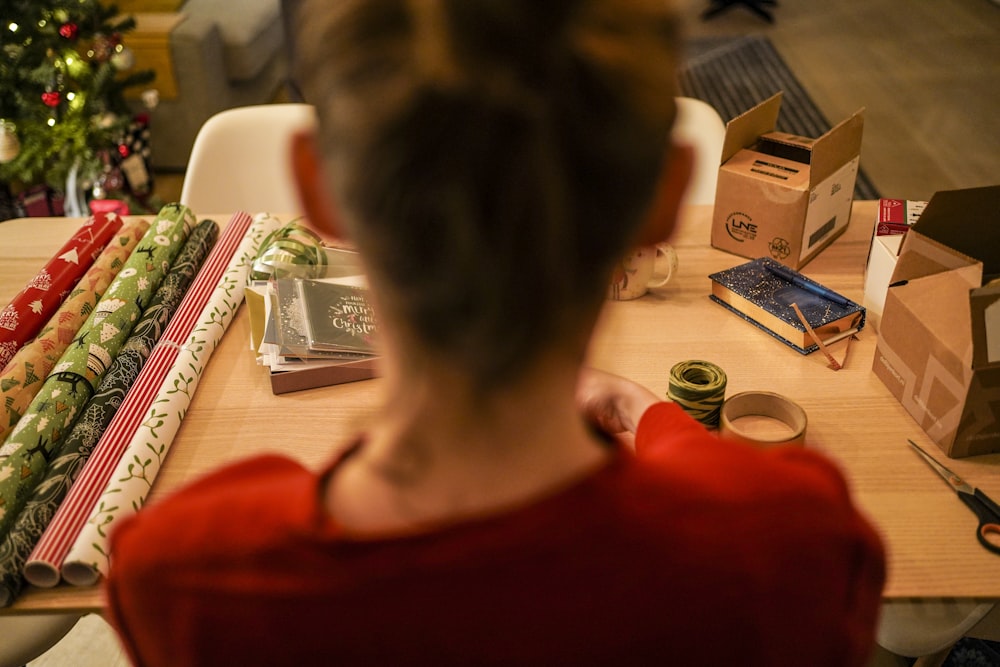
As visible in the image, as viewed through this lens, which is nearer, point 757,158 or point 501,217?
point 501,217

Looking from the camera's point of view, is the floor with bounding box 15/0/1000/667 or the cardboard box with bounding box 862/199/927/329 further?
the floor with bounding box 15/0/1000/667

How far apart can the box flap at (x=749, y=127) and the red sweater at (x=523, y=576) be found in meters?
0.99

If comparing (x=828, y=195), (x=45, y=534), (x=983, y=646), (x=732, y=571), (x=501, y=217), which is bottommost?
(x=983, y=646)

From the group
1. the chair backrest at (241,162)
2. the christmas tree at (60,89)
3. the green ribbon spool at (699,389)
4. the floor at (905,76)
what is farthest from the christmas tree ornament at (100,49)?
the green ribbon spool at (699,389)

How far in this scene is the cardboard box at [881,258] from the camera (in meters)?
1.28

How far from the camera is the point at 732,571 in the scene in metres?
0.51

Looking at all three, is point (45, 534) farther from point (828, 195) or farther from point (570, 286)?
point (828, 195)

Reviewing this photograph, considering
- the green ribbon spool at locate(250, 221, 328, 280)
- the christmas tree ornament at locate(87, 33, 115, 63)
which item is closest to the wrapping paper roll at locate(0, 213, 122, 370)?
the green ribbon spool at locate(250, 221, 328, 280)

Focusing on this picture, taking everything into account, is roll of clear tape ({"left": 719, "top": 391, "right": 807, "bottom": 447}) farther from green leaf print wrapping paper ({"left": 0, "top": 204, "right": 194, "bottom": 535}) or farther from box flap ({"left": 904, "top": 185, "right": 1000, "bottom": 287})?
green leaf print wrapping paper ({"left": 0, "top": 204, "right": 194, "bottom": 535})

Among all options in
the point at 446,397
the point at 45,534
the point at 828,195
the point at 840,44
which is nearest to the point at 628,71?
the point at 446,397

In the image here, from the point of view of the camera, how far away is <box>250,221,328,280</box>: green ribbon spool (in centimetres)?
133

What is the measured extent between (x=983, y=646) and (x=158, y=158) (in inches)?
134

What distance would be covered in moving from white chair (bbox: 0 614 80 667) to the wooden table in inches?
14.1

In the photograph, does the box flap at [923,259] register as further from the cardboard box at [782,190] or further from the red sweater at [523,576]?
the red sweater at [523,576]
